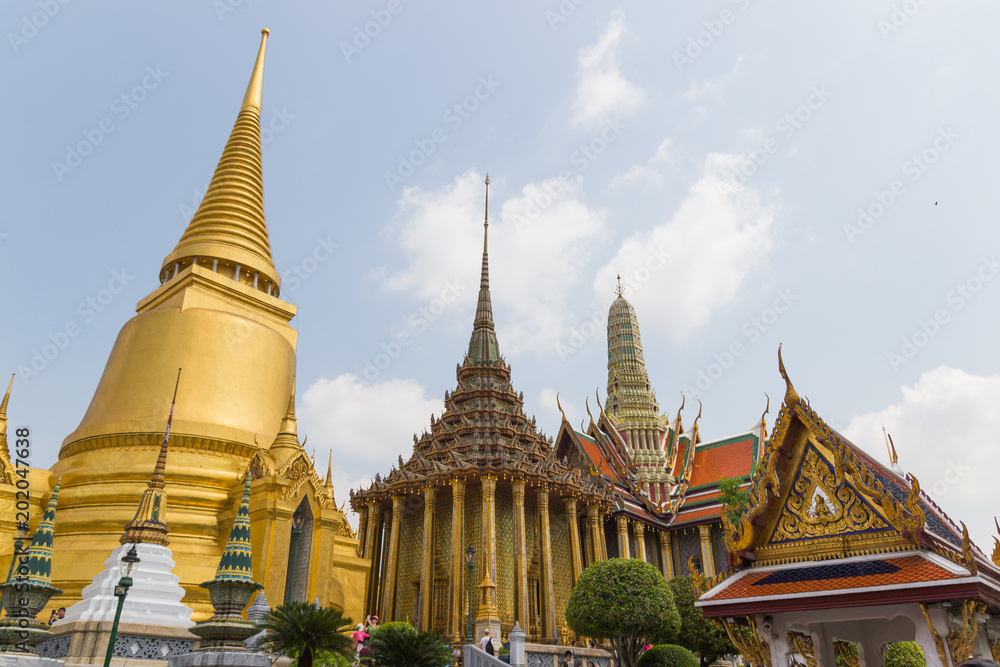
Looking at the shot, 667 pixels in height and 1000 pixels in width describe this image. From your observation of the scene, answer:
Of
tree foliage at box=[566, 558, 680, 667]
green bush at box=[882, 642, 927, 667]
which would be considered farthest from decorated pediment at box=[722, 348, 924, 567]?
green bush at box=[882, 642, 927, 667]

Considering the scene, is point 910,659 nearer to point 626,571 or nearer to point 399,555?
point 626,571

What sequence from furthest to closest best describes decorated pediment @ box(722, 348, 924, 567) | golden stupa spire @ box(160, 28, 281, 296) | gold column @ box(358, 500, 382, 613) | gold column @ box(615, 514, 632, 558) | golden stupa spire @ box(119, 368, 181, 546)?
1. gold column @ box(615, 514, 632, 558)
2. gold column @ box(358, 500, 382, 613)
3. golden stupa spire @ box(160, 28, 281, 296)
4. golden stupa spire @ box(119, 368, 181, 546)
5. decorated pediment @ box(722, 348, 924, 567)

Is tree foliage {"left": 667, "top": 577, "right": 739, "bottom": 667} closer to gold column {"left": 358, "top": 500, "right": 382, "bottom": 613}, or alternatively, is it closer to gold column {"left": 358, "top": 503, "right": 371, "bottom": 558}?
gold column {"left": 358, "top": 500, "right": 382, "bottom": 613}

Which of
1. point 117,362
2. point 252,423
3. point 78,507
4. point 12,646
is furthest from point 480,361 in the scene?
point 12,646

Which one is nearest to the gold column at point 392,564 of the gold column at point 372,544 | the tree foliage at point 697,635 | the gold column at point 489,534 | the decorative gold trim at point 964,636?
the gold column at point 372,544

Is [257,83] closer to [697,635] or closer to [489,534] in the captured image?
[489,534]

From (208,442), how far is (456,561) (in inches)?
343

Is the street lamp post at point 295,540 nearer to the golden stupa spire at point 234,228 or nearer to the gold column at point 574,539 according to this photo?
the golden stupa spire at point 234,228

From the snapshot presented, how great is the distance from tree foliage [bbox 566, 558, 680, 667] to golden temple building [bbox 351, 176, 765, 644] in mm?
3755

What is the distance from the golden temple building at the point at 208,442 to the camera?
1497 cm

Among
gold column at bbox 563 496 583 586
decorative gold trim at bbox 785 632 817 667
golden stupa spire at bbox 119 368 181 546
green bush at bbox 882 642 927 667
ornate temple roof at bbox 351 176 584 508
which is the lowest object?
green bush at bbox 882 642 927 667

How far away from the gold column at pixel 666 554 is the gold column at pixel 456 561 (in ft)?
33.7

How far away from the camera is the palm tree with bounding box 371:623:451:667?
34.7ft

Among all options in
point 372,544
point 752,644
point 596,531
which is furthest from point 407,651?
point 596,531
